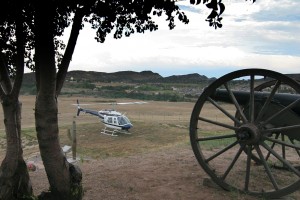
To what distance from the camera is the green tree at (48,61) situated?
19.1 feet

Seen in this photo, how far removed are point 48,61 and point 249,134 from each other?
11.5ft

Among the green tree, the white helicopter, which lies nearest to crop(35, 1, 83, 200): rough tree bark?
the green tree

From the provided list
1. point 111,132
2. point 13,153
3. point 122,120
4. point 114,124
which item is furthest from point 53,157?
point 111,132

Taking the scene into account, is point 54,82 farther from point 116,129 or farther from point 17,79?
point 116,129

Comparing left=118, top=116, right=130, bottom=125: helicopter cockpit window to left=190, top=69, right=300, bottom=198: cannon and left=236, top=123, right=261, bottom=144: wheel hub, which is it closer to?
left=190, top=69, right=300, bottom=198: cannon

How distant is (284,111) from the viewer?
6832 millimetres

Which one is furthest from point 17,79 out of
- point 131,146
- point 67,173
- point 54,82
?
point 131,146

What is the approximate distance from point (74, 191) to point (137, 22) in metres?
2.95

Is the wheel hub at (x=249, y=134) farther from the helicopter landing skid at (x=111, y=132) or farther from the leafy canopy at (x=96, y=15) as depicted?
the helicopter landing skid at (x=111, y=132)

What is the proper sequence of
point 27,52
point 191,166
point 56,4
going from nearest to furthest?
point 56,4 < point 27,52 < point 191,166

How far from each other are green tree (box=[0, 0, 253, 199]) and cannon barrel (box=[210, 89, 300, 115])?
6.05ft

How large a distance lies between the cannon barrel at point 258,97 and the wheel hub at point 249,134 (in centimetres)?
65

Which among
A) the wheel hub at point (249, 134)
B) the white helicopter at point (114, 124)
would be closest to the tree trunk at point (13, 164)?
the wheel hub at point (249, 134)

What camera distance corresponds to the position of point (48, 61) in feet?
20.4
